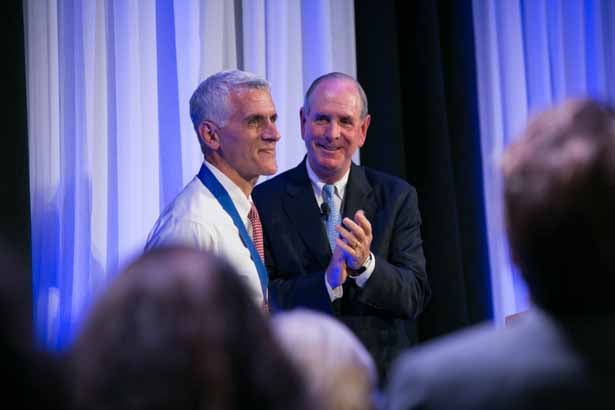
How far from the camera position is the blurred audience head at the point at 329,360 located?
1.07 m

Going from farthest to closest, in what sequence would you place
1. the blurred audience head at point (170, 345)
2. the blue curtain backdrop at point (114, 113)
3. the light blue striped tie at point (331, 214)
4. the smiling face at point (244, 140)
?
the blue curtain backdrop at point (114, 113)
the light blue striped tie at point (331, 214)
the smiling face at point (244, 140)
the blurred audience head at point (170, 345)

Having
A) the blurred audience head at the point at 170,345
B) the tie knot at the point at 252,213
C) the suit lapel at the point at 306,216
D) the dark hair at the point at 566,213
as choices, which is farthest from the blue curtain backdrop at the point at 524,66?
the blurred audience head at the point at 170,345

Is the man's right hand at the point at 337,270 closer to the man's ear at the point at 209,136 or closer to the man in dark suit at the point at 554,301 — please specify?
the man's ear at the point at 209,136

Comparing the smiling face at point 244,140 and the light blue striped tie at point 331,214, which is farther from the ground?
the smiling face at point 244,140

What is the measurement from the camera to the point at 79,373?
3.13ft

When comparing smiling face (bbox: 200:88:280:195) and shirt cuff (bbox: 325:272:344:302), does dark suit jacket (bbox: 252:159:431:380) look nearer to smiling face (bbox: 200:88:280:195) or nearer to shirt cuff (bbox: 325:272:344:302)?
shirt cuff (bbox: 325:272:344:302)

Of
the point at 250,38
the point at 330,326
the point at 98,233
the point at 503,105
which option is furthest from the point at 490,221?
the point at 330,326

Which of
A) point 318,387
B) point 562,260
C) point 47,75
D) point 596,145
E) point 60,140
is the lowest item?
point 318,387

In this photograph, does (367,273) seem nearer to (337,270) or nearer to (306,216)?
(337,270)

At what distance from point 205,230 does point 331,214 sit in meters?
0.60

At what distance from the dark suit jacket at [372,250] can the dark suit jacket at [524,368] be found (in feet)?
5.22

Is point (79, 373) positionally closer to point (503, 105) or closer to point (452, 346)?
point (452, 346)

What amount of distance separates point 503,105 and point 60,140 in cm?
234

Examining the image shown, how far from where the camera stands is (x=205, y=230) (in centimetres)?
246
